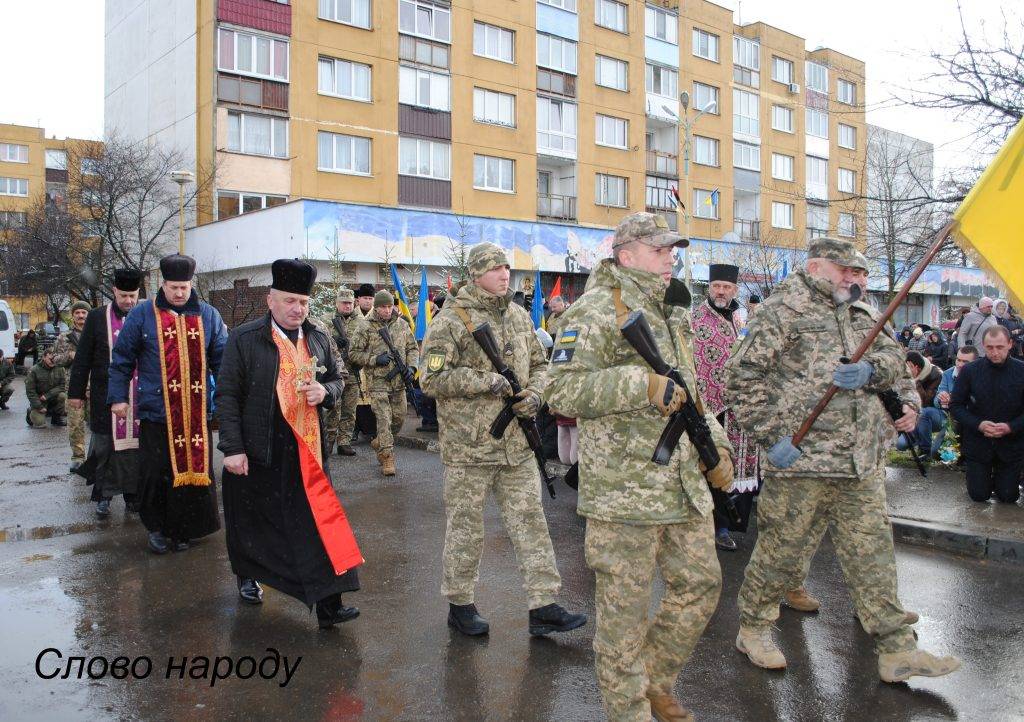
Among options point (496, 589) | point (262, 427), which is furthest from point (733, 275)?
point (262, 427)

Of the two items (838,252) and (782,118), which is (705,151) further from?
(838,252)

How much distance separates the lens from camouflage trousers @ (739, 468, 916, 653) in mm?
4234

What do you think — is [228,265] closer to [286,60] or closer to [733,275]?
[286,60]

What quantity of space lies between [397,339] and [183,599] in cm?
547

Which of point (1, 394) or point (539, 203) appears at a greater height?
point (539, 203)

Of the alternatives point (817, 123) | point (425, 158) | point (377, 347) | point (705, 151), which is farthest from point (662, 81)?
point (377, 347)

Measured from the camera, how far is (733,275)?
260 inches

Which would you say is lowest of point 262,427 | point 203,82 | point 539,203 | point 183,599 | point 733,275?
point 183,599

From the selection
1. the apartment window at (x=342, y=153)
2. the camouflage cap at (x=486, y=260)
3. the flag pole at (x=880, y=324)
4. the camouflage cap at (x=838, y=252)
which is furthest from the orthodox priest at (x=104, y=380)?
the apartment window at (x=342, y=153)

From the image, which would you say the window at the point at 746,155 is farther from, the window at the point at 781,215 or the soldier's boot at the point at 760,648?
the soldier's boot at the point at 760,648

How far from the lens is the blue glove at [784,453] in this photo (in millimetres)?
4328

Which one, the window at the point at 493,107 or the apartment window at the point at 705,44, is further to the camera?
the apartment window at the point at 705,44

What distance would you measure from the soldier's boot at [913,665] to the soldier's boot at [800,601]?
3.46 ft

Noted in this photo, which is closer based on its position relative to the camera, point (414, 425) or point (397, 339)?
point (397, 339)
